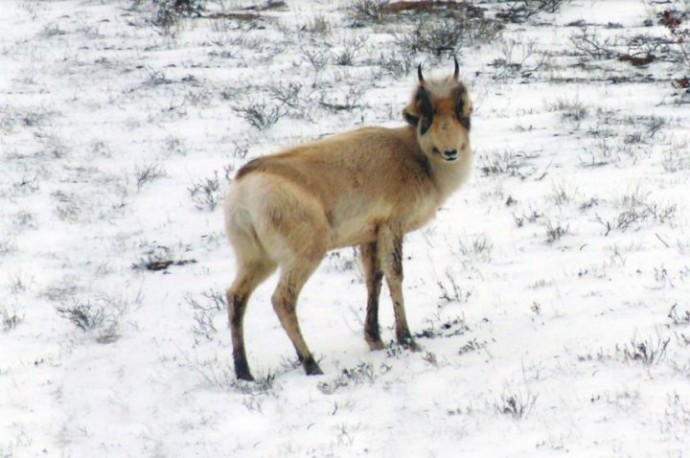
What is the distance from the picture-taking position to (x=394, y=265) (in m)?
A: 8.13

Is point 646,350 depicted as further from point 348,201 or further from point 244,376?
point 244,376

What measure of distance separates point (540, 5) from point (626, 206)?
9.62 metres

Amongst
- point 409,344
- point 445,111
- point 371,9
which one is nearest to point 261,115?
point 371,9

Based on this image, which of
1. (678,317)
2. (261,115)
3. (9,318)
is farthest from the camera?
(261,115)

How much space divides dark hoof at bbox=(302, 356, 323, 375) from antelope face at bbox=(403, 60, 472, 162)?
69.7 inches

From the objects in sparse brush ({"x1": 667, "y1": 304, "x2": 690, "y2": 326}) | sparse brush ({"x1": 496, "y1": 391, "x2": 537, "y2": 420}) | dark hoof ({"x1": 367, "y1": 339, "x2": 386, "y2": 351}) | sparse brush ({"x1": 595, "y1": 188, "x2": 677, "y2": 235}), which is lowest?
dark hoof ({"x1": 367, "y1": 339, "x2": 386, "y2": 351})

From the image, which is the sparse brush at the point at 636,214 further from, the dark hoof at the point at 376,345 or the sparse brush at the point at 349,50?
the sparse brush at the point at 349,50

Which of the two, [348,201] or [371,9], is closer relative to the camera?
[348,201]

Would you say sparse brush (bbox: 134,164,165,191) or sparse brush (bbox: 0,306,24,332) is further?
sparse brush (bbox: 134,164,165,191)

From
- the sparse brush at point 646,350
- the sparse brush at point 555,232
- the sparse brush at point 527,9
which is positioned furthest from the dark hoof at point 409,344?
the sparse brush at point 527,9

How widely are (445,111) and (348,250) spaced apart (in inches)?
116

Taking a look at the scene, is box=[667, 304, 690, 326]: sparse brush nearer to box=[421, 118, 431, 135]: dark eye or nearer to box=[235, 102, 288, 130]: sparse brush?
box=[421, 118, 431, 135]: dark eye

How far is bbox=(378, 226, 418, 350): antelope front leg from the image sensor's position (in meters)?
8.09

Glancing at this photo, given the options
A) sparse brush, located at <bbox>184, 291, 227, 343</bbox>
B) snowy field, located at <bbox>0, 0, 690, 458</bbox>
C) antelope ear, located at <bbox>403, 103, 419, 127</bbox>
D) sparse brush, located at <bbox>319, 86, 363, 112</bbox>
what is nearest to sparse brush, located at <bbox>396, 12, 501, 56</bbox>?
snowy field, located at <bbox>0, 0, 690, 458</bbox>
